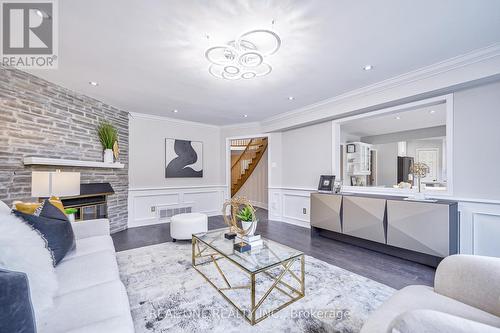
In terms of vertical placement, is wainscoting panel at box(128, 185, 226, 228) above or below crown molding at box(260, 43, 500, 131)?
below

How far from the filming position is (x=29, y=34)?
205 cm

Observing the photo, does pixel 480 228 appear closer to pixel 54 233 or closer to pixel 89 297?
pixel 89 297

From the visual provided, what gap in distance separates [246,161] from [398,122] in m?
4.58

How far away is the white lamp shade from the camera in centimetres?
227

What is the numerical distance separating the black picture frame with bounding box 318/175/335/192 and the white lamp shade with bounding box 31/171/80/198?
369 cm

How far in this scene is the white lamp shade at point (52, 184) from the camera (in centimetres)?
227

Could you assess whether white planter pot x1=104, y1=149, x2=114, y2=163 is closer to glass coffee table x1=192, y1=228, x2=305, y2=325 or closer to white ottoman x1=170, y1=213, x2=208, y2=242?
white ottoman x1=170, y1=213, x2=208, y2=242

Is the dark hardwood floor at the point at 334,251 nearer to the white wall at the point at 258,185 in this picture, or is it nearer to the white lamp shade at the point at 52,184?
the white lamp shade at the point at 52,184

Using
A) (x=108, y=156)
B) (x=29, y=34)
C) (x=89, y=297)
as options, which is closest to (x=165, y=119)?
(x=108, y=156)

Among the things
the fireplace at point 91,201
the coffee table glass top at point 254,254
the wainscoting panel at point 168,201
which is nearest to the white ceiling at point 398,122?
the coffee table glass top at point 254,254

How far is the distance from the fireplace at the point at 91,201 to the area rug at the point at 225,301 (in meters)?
1.45

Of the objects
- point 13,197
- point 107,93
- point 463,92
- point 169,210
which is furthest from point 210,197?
point 463,92

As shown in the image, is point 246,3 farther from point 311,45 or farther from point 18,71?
point 18,71

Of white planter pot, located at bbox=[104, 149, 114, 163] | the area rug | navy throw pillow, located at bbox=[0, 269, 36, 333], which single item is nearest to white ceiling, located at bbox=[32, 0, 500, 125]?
white planter pot, located at bbox=[104, 149, 114, 163]
